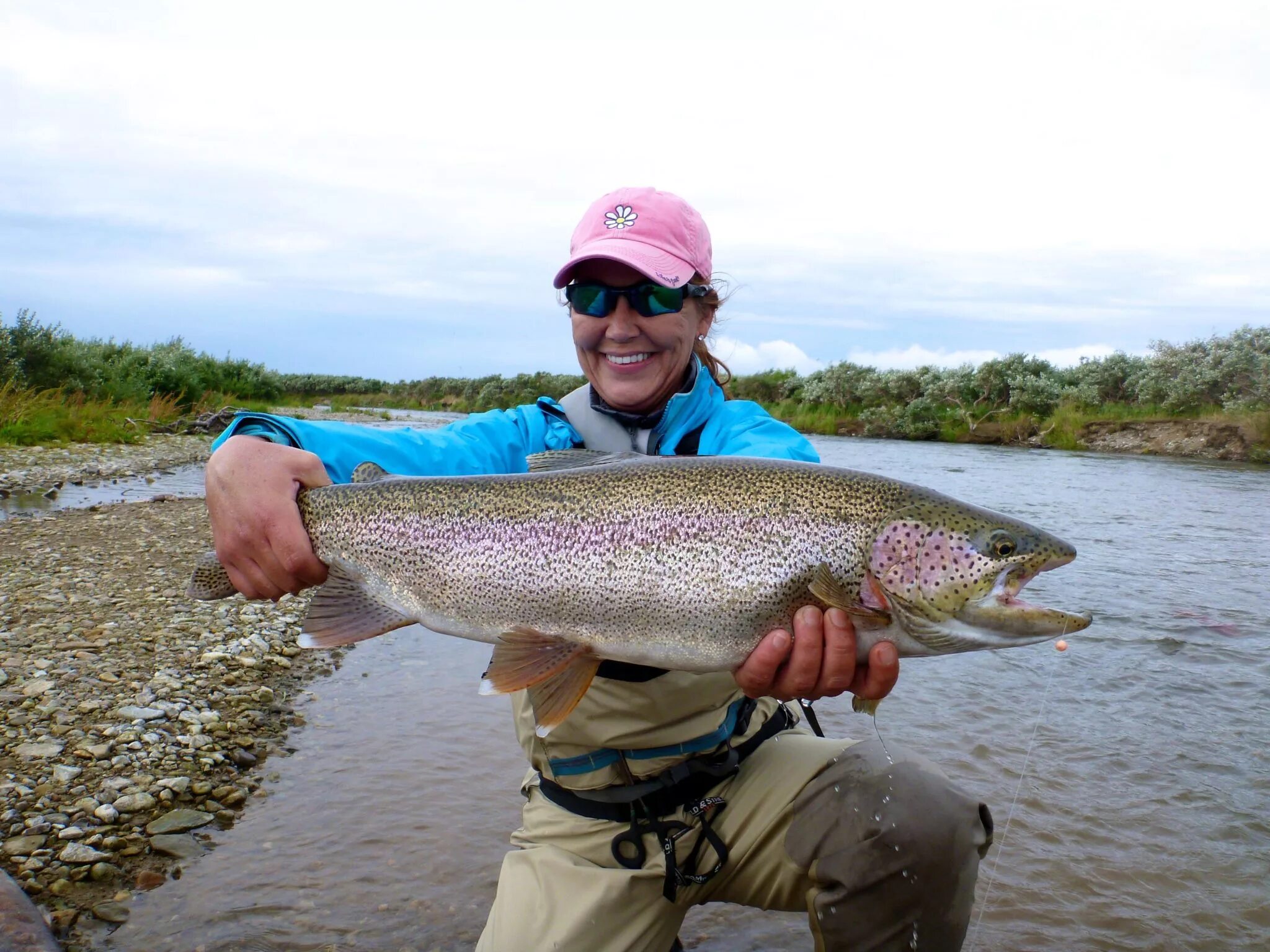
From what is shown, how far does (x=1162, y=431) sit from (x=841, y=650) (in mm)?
29947

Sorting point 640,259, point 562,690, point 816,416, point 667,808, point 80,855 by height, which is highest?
point 816,416

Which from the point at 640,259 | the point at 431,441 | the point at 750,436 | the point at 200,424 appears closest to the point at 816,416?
the point at 200,424

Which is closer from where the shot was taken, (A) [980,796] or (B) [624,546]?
(B) [624,546]

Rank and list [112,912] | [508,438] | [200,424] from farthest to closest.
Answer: [200,424] < [508,438] < [112,912]

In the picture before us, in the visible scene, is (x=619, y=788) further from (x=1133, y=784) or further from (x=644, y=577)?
(x=1133, y=784)

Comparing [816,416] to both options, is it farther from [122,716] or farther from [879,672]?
[879,672]

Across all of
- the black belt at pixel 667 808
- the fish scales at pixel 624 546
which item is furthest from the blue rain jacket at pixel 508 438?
the black belt at pixel 667 808

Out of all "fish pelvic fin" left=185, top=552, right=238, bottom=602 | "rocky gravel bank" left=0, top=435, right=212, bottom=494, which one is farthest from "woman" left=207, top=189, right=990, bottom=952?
"rocky gravel bank" left=0, top=435, right=212, bottom=494

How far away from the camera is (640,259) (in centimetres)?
322

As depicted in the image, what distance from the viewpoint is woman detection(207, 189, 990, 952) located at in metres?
2.64

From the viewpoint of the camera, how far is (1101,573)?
31.6 ft

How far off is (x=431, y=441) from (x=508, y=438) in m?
0.35

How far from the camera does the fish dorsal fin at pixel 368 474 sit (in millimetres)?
2967

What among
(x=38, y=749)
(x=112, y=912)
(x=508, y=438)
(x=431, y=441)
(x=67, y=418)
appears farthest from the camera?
(x=67, y=418)
